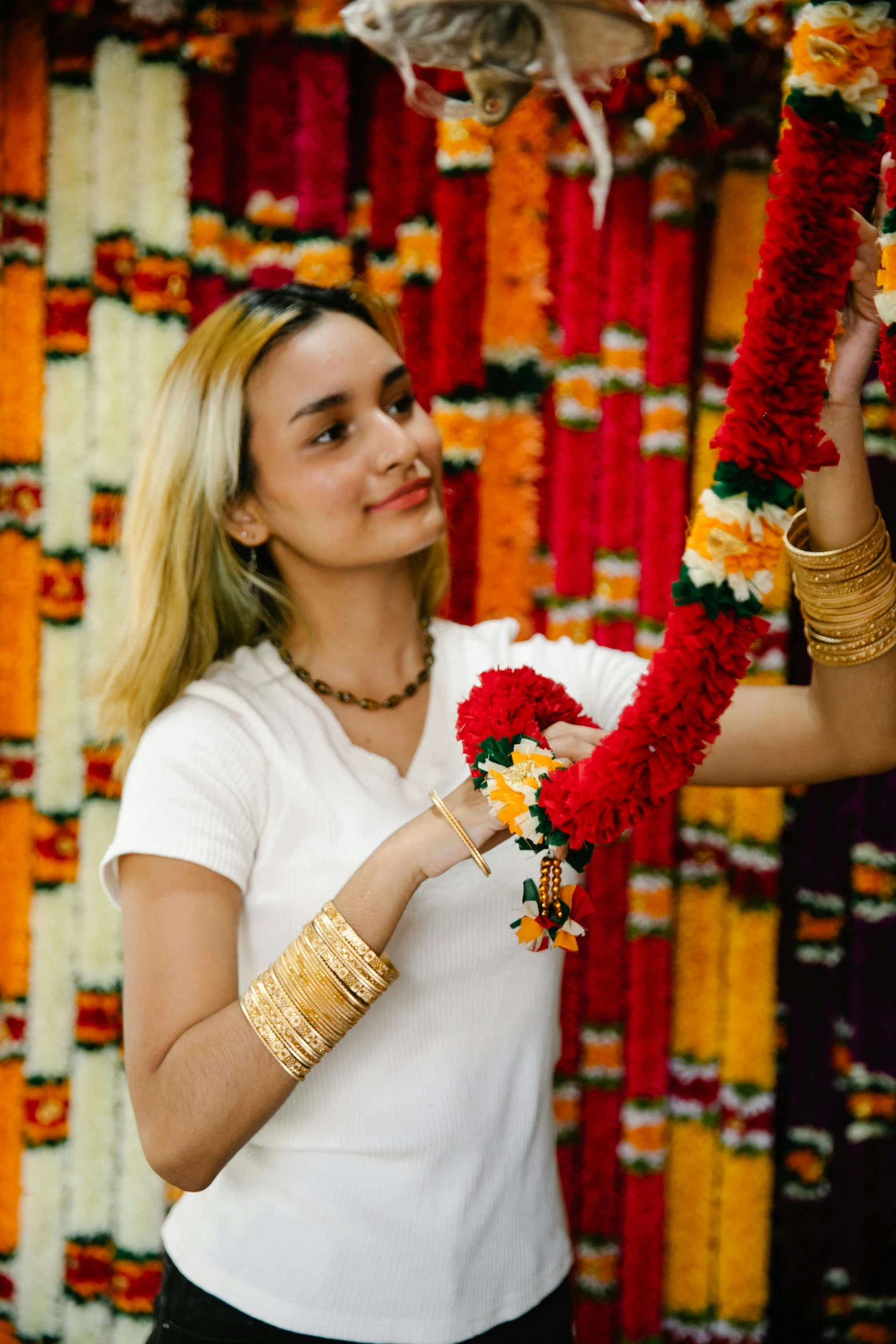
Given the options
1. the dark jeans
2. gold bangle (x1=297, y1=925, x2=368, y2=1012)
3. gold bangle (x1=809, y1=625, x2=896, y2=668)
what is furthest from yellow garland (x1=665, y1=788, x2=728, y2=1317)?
gold bangle (x1=297, y1=925, x2=368, y2=1012)

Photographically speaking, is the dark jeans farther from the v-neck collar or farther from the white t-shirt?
the v-neck collar

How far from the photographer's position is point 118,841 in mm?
1097

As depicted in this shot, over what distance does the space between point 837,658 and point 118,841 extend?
2.51 feet

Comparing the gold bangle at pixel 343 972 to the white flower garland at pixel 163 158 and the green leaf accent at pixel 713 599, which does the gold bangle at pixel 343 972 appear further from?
the white flower garland at pixel 163 158

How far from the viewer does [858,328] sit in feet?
2.89

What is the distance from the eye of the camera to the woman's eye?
4.17 feet

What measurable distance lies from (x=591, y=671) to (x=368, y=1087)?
0.59 metres

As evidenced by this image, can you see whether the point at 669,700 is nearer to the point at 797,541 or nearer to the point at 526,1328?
the point at 797,541

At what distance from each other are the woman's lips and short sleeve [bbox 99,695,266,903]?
0.30m

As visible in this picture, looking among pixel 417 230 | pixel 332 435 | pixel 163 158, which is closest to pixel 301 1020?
pixel 332 435

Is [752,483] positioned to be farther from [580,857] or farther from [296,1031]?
[296,1031]

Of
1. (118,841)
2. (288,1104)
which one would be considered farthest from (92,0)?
(288,1104)

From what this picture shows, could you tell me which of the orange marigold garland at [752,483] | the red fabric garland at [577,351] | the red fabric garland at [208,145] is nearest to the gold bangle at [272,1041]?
the orange marigold garland at [752,483]

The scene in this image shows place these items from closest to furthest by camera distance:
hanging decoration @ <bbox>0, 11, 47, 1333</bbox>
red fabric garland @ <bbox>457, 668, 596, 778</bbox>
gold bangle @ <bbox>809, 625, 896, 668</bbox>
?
1. red fabric garland @ <bbox>457, 668, 596, 778</bbox>
2. gold bangle @ <bbox>809, 625, 896, 668</bbox>
3. hanging decoration @ <bbox>0, 11, 47, 1333</bbox>
